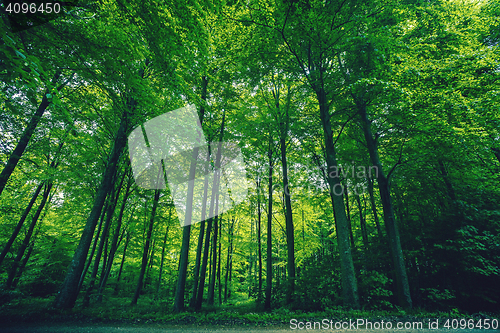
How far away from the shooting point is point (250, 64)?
802 centimetres

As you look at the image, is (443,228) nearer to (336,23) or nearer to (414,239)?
(414,239)

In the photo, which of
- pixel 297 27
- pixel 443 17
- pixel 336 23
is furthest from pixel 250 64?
pixel 443 17

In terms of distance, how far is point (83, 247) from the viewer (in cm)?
772

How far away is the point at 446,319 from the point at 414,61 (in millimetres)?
8066

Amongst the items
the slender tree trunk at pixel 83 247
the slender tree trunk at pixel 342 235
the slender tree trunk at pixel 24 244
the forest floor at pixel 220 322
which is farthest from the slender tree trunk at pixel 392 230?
the slender tree trunk at pixel 24 244

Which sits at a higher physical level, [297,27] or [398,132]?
[297,27]

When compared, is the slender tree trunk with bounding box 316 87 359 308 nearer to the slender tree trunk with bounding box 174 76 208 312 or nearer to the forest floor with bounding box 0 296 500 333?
the forest floor with bounding box 0 296 500 333

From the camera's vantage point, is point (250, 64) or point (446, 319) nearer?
point (446, 319)

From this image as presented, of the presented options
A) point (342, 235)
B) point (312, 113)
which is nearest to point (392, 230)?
point (342, 235)

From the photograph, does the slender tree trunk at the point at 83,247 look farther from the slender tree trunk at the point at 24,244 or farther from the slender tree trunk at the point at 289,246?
the slender tree trunk at the point at 289,246

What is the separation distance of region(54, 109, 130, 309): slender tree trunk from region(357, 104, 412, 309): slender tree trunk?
399 inches

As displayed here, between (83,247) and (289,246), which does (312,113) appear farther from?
(83,247)

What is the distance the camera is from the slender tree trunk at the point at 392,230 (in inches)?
285

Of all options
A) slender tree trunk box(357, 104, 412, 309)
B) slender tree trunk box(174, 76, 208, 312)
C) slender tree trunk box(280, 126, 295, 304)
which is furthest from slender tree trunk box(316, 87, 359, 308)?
slender tree trunk box(174, 76, 208, 312)
